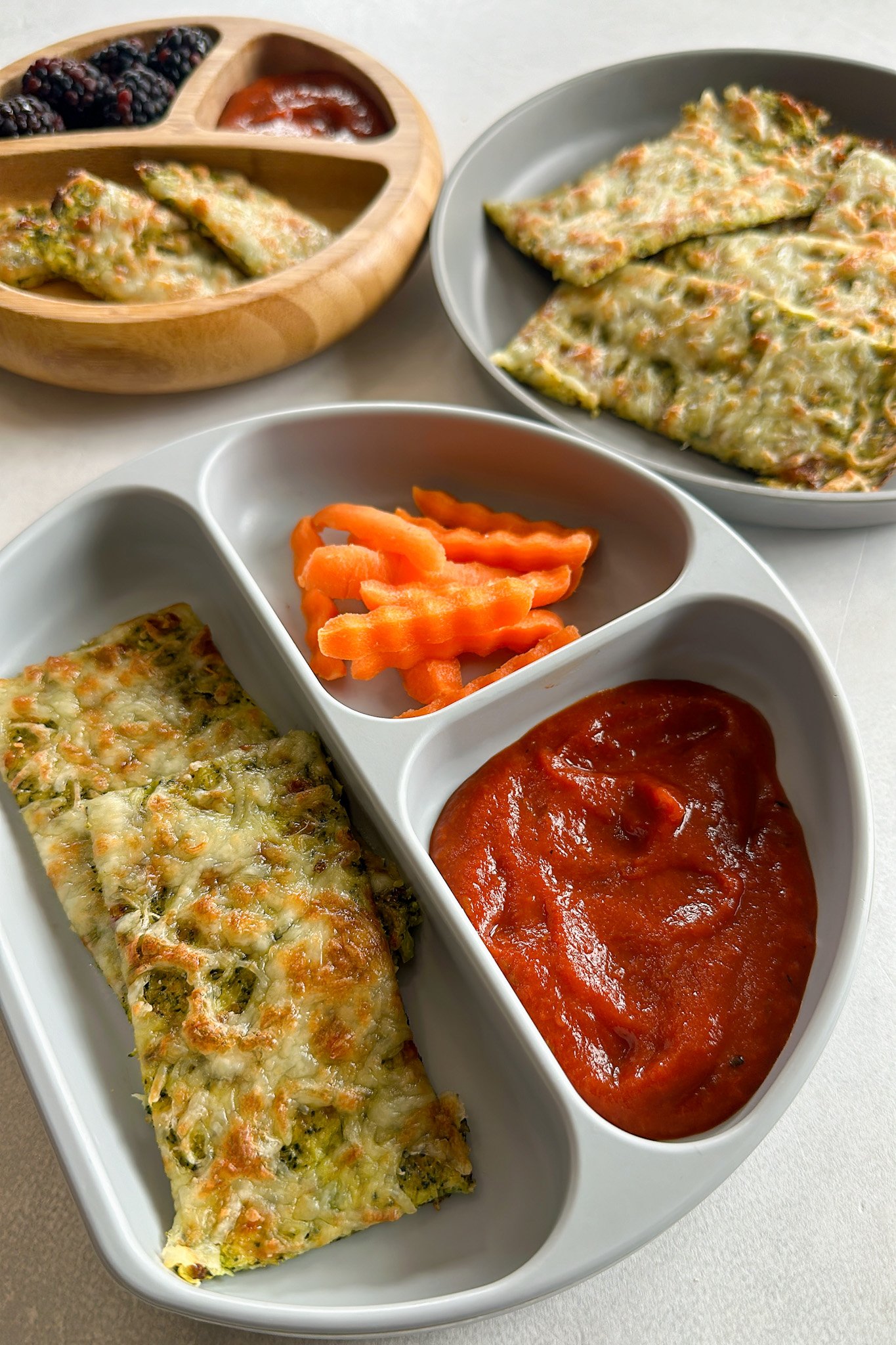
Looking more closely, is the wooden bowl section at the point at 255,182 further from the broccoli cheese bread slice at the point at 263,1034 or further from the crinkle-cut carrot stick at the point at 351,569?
the broccoli cheese bread slice at the point at 263,1034

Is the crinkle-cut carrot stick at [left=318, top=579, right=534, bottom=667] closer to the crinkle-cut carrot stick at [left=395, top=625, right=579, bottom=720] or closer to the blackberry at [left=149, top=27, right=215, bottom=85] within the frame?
the crinkle-cut carrot stick at [left=395, top=625, right=579, bottom=720]

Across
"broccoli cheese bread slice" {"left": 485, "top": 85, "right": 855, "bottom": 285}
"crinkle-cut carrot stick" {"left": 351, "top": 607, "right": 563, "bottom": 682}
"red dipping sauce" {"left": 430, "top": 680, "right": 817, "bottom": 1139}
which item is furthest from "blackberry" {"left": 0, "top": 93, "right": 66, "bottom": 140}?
"red dipping sauce" {"left": 430, "top": 680, "right": 817, "bottom": 1139}

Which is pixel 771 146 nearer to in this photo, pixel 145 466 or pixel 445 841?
pixel 145 466

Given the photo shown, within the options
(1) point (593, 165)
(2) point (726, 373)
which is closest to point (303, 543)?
(2) point (726, 373)

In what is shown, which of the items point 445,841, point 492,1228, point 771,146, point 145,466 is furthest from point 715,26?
point 492,1228

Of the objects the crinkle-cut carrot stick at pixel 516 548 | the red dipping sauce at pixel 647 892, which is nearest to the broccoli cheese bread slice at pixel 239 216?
the crinkle-cut carrot stick at pixel 516 548
